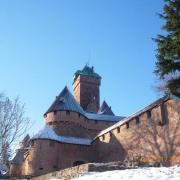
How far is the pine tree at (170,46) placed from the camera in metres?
11.3

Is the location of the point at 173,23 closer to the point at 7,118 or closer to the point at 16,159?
the point at 7,118

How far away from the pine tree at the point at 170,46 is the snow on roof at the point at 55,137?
18906 millimetres

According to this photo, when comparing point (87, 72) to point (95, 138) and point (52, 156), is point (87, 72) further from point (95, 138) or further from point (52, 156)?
point (52, 156)

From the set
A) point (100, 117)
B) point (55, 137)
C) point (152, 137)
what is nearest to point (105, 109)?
point (100, 117)

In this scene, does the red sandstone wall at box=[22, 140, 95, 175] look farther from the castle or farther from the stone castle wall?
the stone castle wall

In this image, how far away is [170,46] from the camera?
11.5 metres

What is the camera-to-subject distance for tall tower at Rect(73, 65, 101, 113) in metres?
48.2

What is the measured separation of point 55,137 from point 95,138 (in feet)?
13.4

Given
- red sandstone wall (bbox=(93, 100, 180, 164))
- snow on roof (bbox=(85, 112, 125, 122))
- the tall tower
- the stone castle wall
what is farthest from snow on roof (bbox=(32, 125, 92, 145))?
the tall tower

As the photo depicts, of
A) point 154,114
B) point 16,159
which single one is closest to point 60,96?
point 16,159

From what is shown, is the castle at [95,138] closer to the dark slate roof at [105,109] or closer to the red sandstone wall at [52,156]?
the red sandstone wall at [52,156]

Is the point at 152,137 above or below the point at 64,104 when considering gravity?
below

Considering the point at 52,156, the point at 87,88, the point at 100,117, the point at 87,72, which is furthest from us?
the point at 87,72

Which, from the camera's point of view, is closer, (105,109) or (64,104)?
(64,104)
